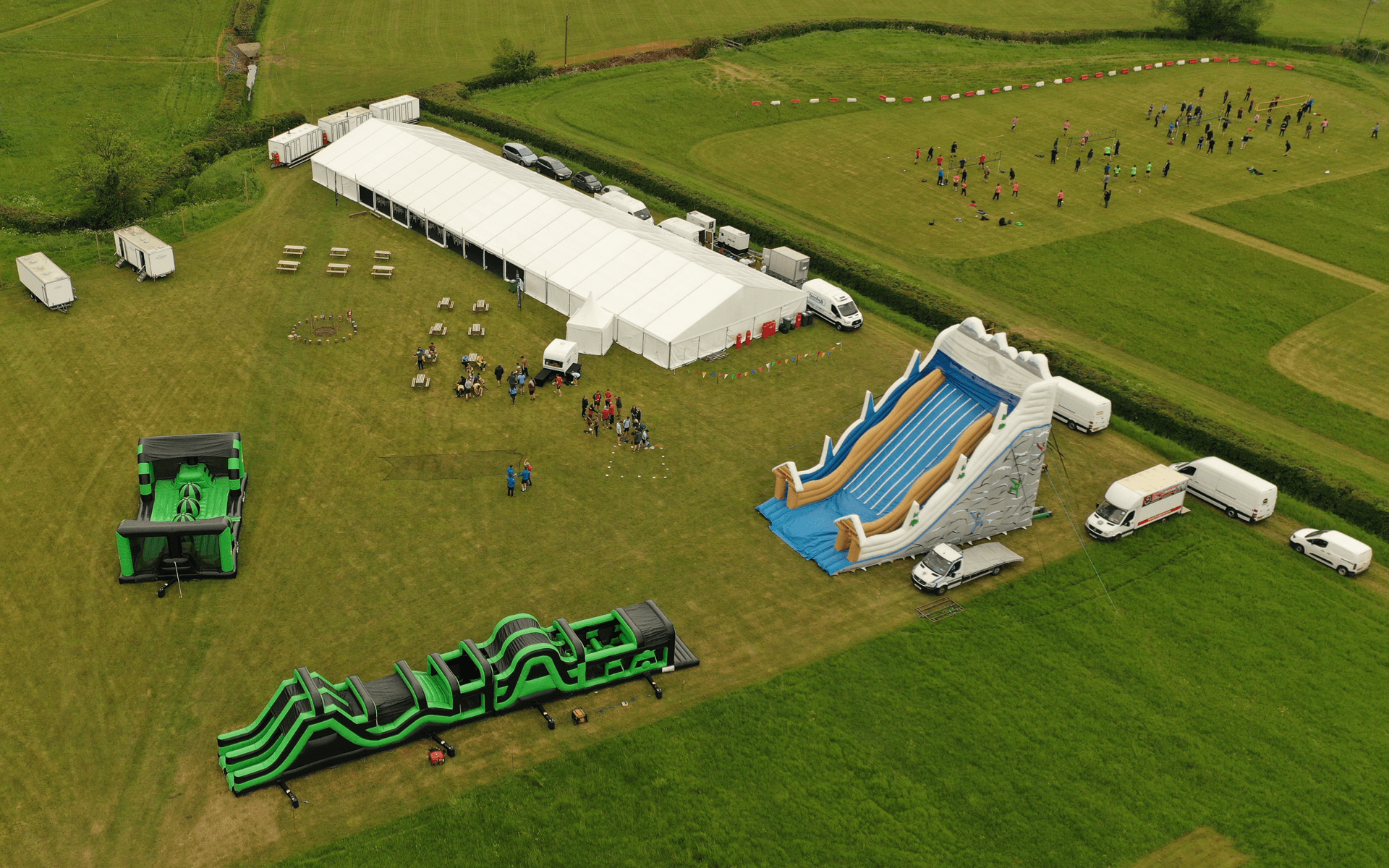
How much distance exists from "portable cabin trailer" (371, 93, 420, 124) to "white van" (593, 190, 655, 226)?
22.2m

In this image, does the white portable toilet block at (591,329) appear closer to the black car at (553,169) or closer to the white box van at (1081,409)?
the white box van at (1081,409)

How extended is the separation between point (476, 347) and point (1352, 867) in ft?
147

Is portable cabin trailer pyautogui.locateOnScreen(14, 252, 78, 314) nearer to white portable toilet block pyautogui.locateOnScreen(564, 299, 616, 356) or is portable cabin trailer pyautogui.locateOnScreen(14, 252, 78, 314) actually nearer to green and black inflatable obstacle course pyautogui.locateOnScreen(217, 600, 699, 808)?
white portable toilet block pyautogui.locateOnScreen(564, 299, 616, 356)

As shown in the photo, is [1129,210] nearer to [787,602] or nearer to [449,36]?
[787,602]

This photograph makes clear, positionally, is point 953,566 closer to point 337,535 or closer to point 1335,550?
point 1335,550

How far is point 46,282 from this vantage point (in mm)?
59656

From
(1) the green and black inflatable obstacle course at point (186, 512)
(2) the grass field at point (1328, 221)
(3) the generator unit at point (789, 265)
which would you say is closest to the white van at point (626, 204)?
(3) the generator unit at point (789, 265)

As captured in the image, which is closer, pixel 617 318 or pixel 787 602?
pixel 787 602

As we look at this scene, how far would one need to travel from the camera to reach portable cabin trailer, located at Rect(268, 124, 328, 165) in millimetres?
80375

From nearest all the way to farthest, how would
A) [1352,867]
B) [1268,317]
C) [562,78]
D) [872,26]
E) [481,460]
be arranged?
[1352,867]
[481,460]
[1268,317]
[562,78]
[872,26]

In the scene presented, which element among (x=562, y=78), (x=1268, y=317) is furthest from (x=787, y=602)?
(x=562, y=78)

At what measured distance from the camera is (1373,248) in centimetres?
7919

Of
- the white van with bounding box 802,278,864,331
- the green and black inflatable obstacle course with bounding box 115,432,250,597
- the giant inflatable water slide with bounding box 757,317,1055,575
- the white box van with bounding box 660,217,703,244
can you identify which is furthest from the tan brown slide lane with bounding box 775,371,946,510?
the white box van with bounding box 660,217,703,244

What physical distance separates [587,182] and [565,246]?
16349 millimetres
